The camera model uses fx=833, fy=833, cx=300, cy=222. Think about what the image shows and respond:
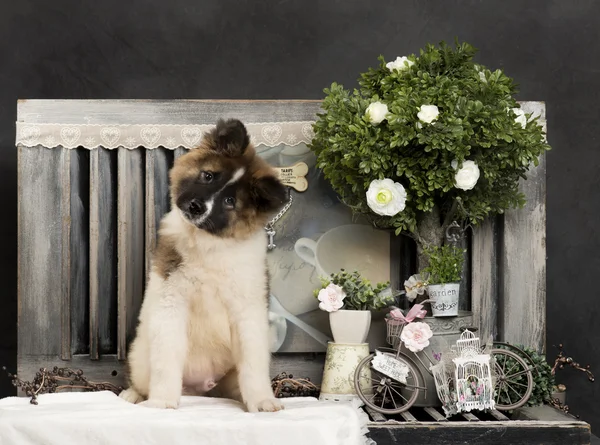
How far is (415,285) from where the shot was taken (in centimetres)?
330

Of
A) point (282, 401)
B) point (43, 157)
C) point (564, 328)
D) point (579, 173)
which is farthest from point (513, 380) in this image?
point (43, 157)

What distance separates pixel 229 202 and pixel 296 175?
2.20 ft

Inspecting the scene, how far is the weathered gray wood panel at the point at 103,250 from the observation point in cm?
356

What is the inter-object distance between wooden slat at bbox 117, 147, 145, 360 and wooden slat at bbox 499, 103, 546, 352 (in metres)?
1.57

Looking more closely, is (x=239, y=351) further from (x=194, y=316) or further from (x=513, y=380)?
(x=513, y=380)

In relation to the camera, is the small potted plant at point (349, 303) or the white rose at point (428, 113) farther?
the small potted plant at point (349, 303)

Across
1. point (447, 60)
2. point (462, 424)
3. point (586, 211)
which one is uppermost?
point (447, 60)

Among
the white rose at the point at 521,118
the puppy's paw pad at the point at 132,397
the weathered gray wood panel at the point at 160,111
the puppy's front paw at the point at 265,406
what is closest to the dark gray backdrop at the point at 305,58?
the weathered gray wood panel at the point at 160,111

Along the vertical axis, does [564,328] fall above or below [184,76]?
below

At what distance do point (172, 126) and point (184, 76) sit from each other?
714mm

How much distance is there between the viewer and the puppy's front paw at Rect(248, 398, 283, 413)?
9.48 feet

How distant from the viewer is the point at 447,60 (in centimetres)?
329

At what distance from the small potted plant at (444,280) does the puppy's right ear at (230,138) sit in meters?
0.88

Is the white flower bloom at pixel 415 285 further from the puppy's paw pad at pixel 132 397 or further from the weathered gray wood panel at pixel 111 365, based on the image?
the puppy's paw pad at pixel 132 397
